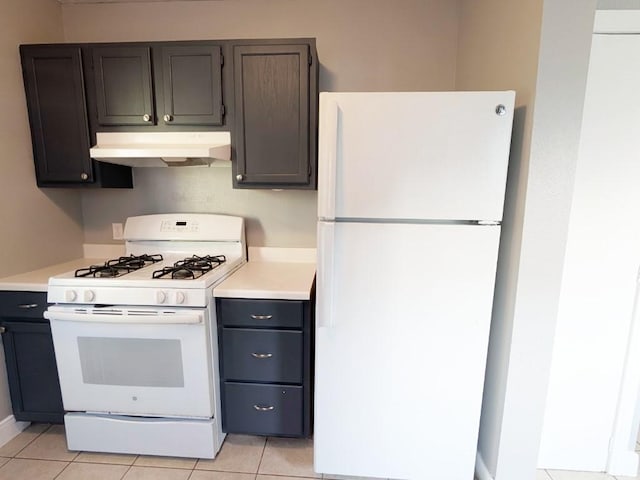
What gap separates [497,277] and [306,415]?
119cm

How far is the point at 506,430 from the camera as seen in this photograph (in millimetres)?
1450

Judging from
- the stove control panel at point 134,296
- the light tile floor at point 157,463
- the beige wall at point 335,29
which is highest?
the beige wall at point 335,29

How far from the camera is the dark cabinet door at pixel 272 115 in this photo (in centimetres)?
175

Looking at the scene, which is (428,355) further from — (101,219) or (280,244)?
(101,219)

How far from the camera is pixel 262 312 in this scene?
166cm

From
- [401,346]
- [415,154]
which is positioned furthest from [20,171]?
[401,346]

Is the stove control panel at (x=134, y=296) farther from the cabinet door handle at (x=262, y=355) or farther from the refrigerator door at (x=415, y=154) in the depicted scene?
the refrigerator door at (x=415, y=154)

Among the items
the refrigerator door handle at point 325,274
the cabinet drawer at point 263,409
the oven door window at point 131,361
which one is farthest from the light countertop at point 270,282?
the cabinet drawer at point 263,409

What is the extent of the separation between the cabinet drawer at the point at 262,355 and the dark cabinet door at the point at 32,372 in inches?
38.5

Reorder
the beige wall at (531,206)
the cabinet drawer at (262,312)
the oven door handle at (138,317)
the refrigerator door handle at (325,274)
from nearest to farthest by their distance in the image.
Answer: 1. the beige wall at (531,206)
2. the refrigerator door handle at (325,274)
3. the oven door handle at (138,317)
4. the cabinet drawer at (262,312)

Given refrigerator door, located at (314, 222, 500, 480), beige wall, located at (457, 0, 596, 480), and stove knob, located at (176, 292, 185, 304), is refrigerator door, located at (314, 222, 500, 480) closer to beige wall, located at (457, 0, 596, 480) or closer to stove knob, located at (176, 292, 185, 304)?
beige wall, located at (457, 0, 596, 480)

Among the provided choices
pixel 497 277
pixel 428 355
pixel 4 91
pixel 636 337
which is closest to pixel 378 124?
pixel 497 277

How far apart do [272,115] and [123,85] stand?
0.86m

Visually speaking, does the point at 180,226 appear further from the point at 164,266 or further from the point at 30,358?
the point at 30,358
